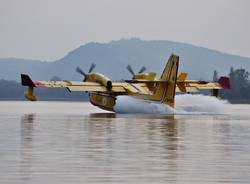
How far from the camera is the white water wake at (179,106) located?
79250 mm

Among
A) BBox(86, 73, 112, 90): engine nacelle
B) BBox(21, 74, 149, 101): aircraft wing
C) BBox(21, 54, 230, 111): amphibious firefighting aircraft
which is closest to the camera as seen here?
BBox(21, 54, 230, 111): amphibious firefighting aircraft

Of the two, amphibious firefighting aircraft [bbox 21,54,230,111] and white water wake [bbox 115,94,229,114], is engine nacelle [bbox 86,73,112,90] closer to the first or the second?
amphibious firefighting aircraft [bbox 21,54,230,111]

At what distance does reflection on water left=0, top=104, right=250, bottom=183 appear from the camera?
24172 millimetres

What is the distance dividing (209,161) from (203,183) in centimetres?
609

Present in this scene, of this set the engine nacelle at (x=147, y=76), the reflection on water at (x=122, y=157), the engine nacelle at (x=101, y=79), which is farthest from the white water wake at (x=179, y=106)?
the reflection on water at (x=122, y=157)

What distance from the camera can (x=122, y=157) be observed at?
29.9 m

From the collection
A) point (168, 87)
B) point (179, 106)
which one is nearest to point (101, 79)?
point (179, 106)

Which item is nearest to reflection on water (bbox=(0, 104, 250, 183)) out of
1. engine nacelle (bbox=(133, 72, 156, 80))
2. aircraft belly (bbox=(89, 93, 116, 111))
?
engine nacelle (bbox=(133, 72, 156, 80))

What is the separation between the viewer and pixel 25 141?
37062 mm

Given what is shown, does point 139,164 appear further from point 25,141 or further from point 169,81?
point 169,81

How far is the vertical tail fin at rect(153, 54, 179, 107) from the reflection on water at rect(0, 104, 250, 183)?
30.3 meters

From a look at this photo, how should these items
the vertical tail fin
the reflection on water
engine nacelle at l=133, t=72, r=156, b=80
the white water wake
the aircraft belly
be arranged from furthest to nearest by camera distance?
the aircraft belly < engine nacelle at l=133, t=72, r=156, b=80 < the white water wake < the vertical tail fin < the reflection on water

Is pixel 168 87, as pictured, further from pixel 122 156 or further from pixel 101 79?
pixel 122 156

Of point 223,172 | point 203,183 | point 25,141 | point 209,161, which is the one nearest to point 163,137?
Answer: point 25,141
